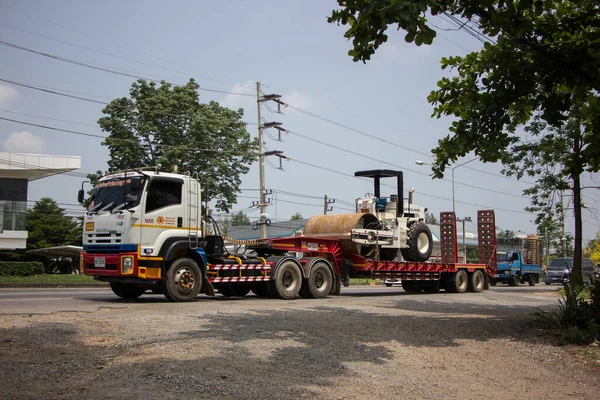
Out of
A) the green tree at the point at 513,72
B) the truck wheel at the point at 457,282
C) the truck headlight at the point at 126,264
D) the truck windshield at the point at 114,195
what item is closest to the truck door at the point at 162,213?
the truck windshield at the point at 114,195

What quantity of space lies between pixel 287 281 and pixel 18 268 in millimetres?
18125

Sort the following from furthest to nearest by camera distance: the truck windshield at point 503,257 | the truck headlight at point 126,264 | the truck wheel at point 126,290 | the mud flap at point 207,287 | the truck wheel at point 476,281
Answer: the truck windshield at point 503,257 < the truck wheel at point 476,281 < the truck wheel at point 126,290 < the mud flap at point 207,287 < the truck headlight at point 126,264

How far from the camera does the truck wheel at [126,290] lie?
602 inches

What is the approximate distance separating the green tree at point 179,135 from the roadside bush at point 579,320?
2733 centimetres

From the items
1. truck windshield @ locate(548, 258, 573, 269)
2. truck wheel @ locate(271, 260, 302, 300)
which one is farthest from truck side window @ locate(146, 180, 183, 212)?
truck windshield @ locate(548, 258, 573, 269)

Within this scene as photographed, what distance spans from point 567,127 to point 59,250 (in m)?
30.3

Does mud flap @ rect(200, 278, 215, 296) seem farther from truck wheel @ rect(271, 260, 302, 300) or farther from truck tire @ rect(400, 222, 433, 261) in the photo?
truck tire @ rect(400, 222, 433, 261)

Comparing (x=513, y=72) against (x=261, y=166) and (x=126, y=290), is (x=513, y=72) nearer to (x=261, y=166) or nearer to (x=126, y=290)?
(x=126, y=290)

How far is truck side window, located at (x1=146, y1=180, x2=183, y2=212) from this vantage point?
13.9 m

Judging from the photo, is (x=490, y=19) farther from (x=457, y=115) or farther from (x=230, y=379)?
(x=230, y=379)

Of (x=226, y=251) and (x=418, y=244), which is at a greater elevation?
(x=418, y=244)

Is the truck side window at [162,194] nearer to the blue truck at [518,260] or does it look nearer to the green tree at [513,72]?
the green tree at [513,72]

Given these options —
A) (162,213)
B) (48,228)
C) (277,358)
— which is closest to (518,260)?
(162,213)

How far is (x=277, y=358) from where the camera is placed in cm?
726
